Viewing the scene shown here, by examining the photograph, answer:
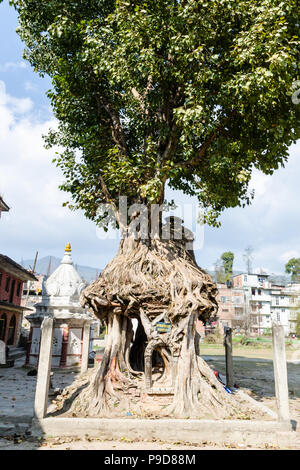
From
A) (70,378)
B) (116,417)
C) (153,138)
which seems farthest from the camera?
(70,378)

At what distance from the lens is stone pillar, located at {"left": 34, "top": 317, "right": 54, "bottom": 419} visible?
841cm

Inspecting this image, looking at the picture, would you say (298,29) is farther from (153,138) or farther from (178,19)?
(153,138)

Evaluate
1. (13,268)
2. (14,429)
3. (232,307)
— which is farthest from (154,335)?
(232,307)

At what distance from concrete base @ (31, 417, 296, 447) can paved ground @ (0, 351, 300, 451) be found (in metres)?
0.20

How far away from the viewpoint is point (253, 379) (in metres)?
18.1

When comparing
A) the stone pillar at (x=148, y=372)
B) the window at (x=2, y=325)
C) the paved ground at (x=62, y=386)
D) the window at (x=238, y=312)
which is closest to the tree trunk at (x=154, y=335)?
the stone pillar at (x=148, y=372)

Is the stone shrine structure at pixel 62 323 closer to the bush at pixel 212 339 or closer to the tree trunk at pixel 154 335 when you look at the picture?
the tree trunk at pixel 154 335

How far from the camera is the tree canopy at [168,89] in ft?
32.7

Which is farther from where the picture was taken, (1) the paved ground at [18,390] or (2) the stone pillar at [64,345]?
(2) the stone pillar at [64,345]

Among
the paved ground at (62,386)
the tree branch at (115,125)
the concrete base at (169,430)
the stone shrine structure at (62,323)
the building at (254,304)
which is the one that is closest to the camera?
the paved ground at (62,386)

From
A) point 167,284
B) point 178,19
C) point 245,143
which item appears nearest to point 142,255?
point 167,284

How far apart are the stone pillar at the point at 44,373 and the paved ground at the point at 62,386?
730mm

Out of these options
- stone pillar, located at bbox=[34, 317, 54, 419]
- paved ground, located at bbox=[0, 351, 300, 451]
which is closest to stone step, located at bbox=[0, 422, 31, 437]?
paved ground, located at bbox=[0, 351, 300, 451]

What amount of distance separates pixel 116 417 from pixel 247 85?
983cm
